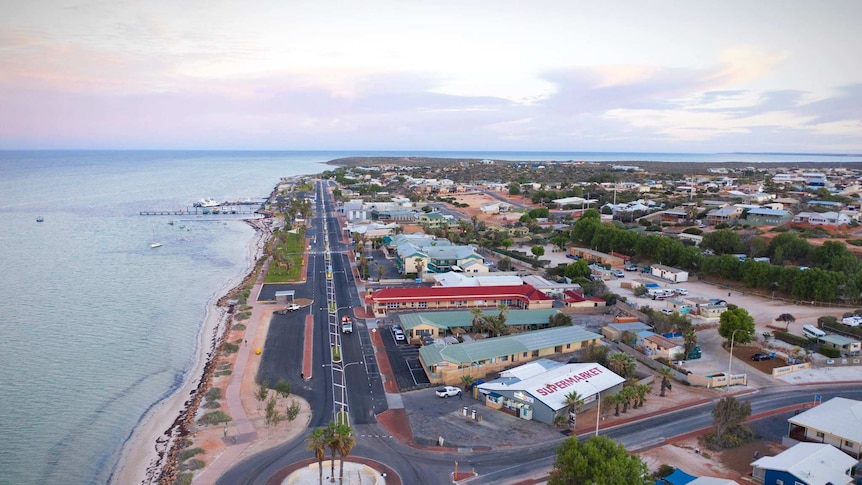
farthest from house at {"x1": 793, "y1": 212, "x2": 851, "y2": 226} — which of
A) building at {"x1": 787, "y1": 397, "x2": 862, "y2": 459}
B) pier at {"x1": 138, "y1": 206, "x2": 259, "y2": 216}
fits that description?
pier at {"x1": 138, "y1": 206, "x2": 259, "y2": 216}

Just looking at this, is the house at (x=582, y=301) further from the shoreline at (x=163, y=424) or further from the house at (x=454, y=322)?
the shoreline at (x=163, y=424)

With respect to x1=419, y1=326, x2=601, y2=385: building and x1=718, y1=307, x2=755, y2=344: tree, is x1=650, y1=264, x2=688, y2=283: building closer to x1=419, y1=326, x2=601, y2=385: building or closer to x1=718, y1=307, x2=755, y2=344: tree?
x1=718, y1=307, x2=755, y2=344: tree

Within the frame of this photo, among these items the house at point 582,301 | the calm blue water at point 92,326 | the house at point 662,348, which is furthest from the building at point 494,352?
the calm blue water at point 92,326

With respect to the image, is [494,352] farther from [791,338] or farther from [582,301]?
[791,338]

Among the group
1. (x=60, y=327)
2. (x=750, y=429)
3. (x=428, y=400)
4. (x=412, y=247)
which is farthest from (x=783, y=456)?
(x=60, y=327)

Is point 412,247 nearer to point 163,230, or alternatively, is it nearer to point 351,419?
point 351,419

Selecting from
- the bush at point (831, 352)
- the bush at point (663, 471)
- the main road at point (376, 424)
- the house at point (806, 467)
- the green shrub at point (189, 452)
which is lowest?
the green shrub at point (189, 452)
